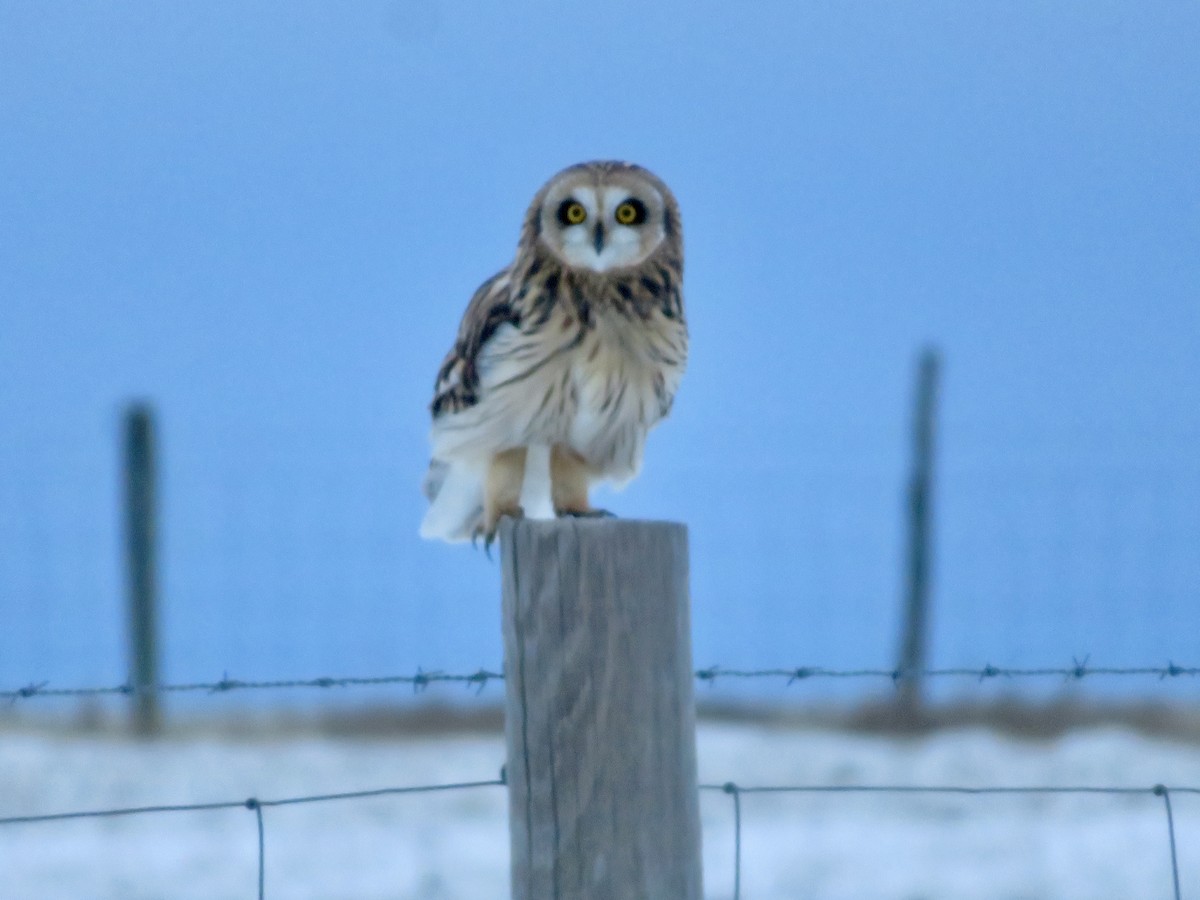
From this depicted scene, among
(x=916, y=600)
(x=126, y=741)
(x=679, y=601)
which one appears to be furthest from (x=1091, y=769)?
(x=679, y=601)

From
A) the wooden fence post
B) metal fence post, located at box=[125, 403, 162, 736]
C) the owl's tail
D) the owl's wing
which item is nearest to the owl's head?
the owl's wing

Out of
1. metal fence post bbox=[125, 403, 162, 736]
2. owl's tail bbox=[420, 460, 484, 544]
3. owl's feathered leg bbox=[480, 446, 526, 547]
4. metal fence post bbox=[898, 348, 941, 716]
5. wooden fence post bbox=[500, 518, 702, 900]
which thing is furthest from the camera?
metal fence post bbox=[898, 348, 941, 716]

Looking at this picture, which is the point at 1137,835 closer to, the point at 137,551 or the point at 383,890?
the point at 383,890

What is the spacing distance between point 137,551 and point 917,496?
14.9ft

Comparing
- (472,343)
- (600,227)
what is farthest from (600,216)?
(472,343)

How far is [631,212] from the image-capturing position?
3.60 meters

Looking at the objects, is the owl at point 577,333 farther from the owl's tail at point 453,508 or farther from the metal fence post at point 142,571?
the metal fence post at point 142,571

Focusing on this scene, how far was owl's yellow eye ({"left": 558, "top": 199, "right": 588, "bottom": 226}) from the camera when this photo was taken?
3549 millimetres

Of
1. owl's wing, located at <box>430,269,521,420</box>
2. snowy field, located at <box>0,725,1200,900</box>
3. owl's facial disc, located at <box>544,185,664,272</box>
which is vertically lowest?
snowy field, located at <box>0,725,1200,900</box>

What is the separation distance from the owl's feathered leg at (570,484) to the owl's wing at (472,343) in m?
0.26

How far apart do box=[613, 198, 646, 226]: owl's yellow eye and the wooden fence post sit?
1.38m

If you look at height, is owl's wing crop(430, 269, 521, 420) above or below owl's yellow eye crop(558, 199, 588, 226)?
below

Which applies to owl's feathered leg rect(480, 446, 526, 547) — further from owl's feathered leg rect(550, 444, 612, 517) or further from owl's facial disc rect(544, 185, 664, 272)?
owl's facial disc rect(544, 185, 664, 272)

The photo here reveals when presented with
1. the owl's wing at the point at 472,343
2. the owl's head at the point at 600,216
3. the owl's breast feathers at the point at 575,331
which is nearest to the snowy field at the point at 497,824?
the owl's wing at the point at 472,343
